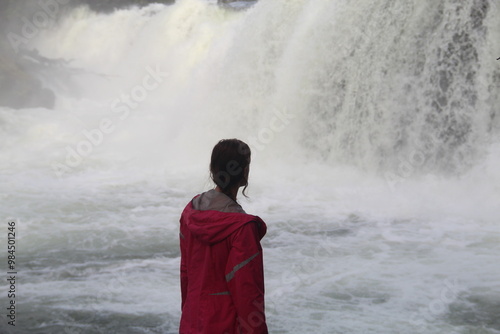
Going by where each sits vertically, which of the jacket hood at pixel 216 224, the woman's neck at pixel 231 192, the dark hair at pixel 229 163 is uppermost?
the dark hair at pixel 229 163

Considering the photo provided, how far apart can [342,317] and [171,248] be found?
2162 millimetres

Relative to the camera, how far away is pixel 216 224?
2004mm

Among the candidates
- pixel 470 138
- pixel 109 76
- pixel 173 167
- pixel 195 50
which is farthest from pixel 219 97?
pixel 109 76

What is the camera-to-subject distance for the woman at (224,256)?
195 centimetres

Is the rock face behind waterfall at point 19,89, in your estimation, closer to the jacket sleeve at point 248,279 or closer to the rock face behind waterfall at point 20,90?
the rock face behind waterfall at point 20,90

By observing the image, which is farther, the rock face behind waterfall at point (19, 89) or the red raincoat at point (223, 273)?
the rock face behind waterfall at point (19, 89)

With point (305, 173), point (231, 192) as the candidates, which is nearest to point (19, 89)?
point (305, 173)

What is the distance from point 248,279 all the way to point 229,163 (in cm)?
36

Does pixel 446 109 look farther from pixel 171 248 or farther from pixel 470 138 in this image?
pixel 171 248

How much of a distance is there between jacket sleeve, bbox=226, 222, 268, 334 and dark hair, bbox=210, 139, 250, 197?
6.6 inches

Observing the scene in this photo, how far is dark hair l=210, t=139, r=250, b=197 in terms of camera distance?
6.56ft

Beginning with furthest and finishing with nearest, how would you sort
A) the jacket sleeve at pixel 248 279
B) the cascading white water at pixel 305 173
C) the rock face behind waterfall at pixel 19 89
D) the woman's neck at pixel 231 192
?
the rock face behind waterfall at pixel 19 89 → the cascading white water at pixel 305 173 → the woman's neck at pixel 231 192 → the jacket sleeve at pixel 248 279

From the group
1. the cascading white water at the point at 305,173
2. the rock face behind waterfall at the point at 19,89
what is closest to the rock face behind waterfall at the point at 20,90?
the rock face behind waterfall at the point at 19,89

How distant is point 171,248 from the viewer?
20.2ft
